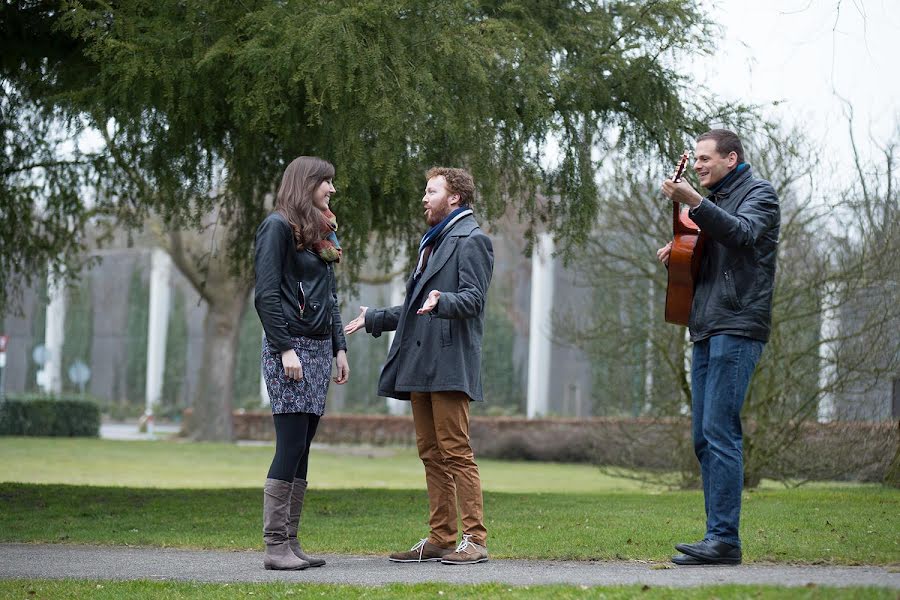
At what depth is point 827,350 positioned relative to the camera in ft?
52.0

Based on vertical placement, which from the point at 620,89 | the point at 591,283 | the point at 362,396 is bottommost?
the point at 362,396

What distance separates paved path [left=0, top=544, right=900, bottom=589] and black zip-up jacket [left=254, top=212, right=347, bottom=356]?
49.2 inches

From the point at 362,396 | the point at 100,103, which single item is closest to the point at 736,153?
the point at 100,103

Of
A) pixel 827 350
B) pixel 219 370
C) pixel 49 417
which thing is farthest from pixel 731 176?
pixel 49 417

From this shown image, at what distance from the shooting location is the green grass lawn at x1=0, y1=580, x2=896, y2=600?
15.5 ft

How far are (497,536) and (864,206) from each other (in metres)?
9.00

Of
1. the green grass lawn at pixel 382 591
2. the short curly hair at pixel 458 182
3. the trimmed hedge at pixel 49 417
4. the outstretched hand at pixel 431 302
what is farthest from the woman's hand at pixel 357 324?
the trimmed hedge at pixel 49 417

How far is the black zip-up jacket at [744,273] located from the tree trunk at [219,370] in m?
27.8

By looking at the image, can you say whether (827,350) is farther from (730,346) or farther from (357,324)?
(357,324)

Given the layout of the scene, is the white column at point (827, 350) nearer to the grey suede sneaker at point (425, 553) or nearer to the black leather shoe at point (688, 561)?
the black leather shoe at point (688, 561)

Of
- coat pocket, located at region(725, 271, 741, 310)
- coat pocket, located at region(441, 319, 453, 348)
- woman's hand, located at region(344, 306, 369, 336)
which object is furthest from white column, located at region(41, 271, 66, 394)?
coat pocket, located at region(725, 271, 741, 310)

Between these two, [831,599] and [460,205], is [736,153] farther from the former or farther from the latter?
[831,599]

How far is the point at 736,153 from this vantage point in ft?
20.5

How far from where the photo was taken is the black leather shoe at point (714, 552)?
5969mm
